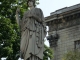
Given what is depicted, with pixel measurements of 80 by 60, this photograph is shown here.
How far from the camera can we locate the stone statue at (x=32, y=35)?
8938 millimetres

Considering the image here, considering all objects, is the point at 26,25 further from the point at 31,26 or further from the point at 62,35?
the point at 62,35

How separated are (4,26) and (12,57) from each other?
7.17 feet

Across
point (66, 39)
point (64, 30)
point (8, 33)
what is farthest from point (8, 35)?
point (64, 30)

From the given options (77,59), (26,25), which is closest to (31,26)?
(26,25)

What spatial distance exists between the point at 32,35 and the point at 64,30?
90.7ft

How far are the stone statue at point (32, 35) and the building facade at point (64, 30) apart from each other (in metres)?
25.0

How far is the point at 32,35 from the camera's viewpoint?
909 cm

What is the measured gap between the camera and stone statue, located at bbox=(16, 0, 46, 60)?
29.3 ft

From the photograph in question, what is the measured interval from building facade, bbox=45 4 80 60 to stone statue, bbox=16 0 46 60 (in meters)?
25.0

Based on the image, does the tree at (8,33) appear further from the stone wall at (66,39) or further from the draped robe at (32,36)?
the stone wall at (66,39)

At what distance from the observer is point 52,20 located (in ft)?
121

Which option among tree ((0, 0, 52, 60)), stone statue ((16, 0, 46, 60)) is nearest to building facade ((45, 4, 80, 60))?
tree ((0, 0, 52, 60))

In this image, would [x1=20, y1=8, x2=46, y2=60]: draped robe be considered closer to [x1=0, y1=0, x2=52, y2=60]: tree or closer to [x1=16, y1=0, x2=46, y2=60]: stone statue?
[x1=16, y1=0, x2=46, y2=60]: stone statue

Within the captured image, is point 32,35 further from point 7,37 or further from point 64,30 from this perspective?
point 64,30
